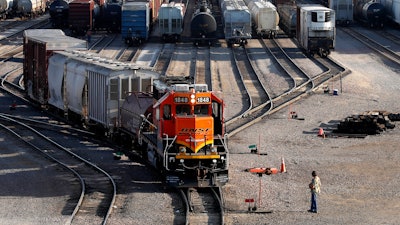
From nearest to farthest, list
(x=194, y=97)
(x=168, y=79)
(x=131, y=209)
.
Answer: (x=131, y=209)
(x=194, y=97)
(x=168, y=79)

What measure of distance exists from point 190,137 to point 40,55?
676 inches

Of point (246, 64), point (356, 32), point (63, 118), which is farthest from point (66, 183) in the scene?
point (356, 32)

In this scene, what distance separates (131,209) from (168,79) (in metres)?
5.47

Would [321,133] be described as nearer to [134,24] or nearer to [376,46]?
Result: [376,46]

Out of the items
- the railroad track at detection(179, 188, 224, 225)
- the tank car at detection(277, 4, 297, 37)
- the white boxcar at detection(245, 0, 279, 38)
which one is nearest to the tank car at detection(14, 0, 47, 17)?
the tank car at detection(277, 4, 297, 37)

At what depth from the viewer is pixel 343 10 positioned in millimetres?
81500

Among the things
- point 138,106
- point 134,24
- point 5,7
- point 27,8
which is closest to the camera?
point 138,106

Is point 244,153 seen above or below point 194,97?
below

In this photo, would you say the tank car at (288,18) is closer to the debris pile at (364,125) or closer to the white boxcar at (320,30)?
the white boxcar at (320,30)

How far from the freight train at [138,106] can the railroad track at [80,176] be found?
1693 mm

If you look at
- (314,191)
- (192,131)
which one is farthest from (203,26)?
(314,191)

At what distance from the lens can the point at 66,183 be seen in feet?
90.4

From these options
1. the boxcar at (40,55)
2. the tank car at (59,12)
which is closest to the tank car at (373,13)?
the tank car at (59,12)

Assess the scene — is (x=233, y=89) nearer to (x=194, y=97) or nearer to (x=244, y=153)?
(x=244, y=153)
